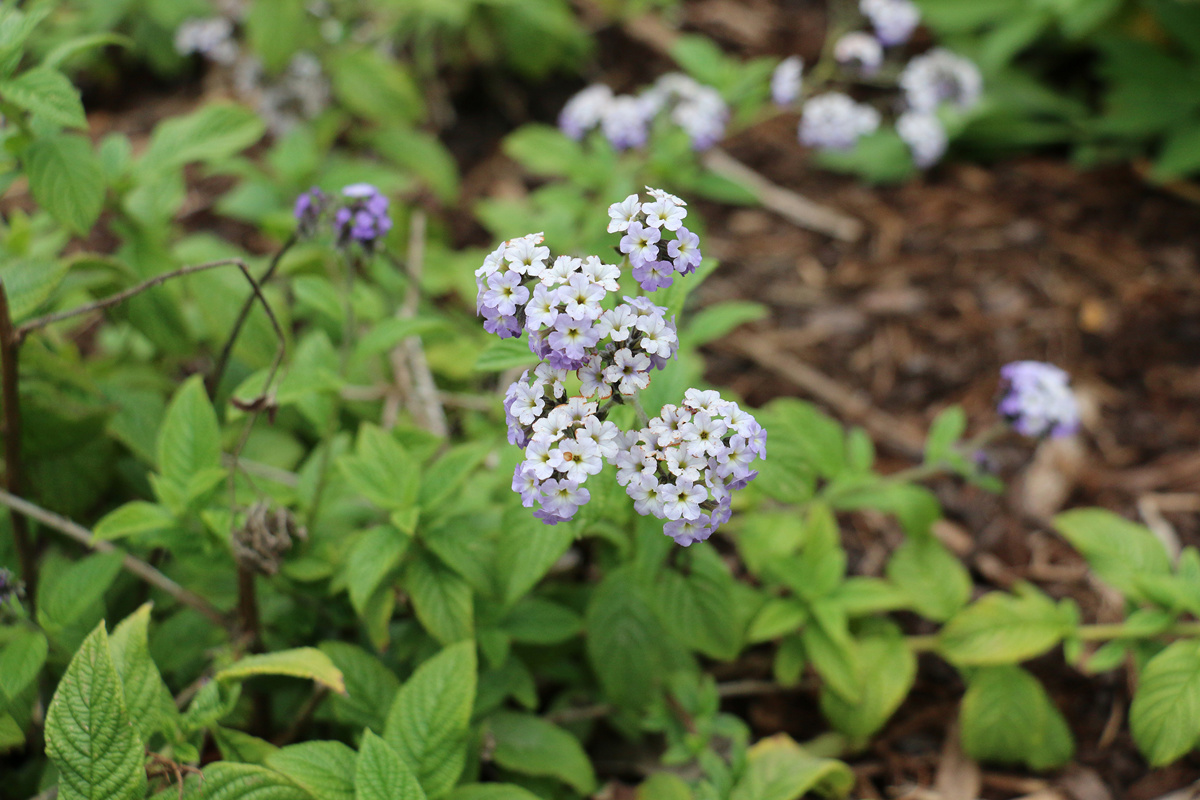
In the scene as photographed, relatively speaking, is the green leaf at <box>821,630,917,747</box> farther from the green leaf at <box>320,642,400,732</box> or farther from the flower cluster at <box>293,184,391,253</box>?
the flower cluster at <box>293,184,391,253</box>

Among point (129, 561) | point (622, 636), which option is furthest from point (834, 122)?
point (129, 561)

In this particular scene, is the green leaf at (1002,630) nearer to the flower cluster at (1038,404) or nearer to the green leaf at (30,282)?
the flower cluster at (1038,404)

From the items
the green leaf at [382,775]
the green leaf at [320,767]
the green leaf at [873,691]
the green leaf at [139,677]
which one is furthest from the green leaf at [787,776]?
the green leaf at [139,677]

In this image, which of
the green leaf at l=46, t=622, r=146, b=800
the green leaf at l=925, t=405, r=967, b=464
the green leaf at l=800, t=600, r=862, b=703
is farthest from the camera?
the green leaf at l=925, t=405, r=967, b=464

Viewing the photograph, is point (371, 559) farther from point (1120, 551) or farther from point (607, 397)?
point (1120, 551)

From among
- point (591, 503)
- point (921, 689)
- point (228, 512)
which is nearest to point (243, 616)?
point (228, 512)

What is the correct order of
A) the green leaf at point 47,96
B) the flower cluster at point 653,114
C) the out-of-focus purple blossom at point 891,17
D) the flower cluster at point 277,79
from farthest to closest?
the flower cluster at point 277,79 → the out-of-focus purple blossom at point 891,17 → the flower cluster at point 653,114 → the green leaf at point 47,96

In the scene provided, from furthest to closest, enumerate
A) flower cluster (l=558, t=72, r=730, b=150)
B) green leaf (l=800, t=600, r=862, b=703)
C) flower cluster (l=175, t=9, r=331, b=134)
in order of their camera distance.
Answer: flower cluster (l=175, t=9, r=331, b=134), flower cluster (l=558, t=72, r=730, b=150), green leaf (l=800, t=600, r=862, b=703)

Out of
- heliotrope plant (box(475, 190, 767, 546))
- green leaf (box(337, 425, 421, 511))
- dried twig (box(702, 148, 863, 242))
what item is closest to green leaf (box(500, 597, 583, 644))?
green leaf (box(337, 425, 421, 511))
